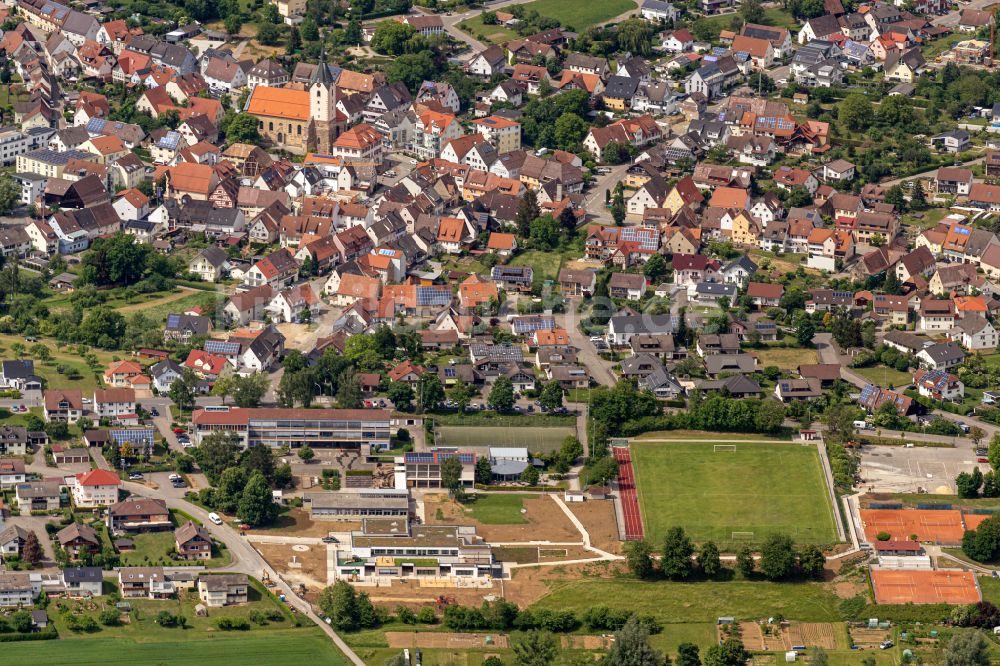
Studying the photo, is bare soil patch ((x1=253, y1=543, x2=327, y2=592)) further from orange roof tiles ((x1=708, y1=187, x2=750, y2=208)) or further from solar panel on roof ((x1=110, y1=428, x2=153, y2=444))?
orange roof tiles ((x1=708, y1=187, x2=750, y2=208))

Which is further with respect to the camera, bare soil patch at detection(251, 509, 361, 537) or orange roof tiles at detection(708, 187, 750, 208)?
orange roof tiles at detection(708, 187, 750, 208)

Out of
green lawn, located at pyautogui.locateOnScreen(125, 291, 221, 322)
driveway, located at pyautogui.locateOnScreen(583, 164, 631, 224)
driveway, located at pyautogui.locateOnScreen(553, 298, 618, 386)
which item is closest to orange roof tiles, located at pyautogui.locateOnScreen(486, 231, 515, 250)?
driveway, located at pyautogui.locateOnScreen(583, 164, 631, 224)

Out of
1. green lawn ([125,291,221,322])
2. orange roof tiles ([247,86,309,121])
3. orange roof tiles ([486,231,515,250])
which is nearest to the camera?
green lawn ([125,291,221,322])

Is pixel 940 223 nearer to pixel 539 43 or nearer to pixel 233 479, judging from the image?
pixel 539 43

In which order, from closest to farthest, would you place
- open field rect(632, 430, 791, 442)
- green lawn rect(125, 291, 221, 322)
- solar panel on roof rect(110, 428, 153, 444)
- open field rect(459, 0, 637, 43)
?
1. solar panel on roof rect(110, 428, 153, 444)
2. open field rect(632, 430, 791, 442)
3. green lawn rect(125, 291, 221, 322)
4. open field rect(459, 0, 637, 43)

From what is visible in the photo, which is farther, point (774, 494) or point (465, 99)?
point (465, 99)

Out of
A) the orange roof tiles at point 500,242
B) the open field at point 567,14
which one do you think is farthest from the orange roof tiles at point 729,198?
the open field at point 567,14

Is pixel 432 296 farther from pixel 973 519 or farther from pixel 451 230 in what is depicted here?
pixel 973 519

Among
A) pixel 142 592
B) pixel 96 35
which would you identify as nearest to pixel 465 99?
pixel 96 35

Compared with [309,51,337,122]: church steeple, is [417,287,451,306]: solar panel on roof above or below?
below
